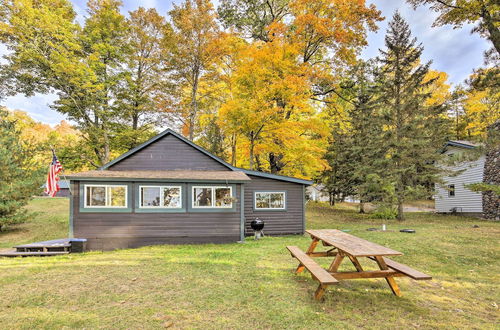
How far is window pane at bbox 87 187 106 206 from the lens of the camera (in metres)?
9.08

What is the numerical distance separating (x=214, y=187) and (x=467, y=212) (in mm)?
19102

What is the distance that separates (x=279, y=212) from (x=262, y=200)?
103cm

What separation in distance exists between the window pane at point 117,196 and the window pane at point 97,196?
0.24 m

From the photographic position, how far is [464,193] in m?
17.8

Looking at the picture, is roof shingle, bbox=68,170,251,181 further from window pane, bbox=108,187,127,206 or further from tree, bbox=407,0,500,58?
tree, bbox=407,0,500,58

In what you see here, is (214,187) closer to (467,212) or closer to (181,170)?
(181,170)

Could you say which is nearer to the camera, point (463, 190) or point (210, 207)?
point (210, 207)

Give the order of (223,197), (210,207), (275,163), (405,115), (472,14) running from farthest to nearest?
1. (275,163)
2. (405,115)
3. (223,197)
4. (210,207)
5. (472,14)

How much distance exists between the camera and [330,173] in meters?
22.0

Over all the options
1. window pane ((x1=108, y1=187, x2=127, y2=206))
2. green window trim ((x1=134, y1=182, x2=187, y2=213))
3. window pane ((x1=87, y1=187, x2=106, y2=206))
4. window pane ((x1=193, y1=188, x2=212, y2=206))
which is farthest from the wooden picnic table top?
window pane ((x1=87, y1=187, x2=106, y2=206))

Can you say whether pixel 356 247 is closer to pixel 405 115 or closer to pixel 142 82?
pixel 405 115

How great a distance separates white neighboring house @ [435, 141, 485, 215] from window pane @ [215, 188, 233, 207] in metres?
14.5

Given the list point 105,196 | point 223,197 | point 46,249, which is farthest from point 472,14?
point 46,249

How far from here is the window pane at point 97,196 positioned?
9.08m
